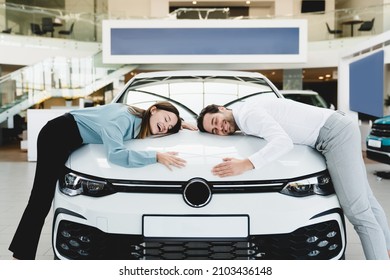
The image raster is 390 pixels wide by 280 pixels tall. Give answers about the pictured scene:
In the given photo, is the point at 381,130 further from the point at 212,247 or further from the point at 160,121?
the point at 212,247

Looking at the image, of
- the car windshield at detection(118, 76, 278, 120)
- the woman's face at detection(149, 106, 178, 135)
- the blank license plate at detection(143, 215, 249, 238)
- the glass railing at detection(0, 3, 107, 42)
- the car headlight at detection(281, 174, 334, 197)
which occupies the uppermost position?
the glass railing at detection(0, 3, 107, 42)

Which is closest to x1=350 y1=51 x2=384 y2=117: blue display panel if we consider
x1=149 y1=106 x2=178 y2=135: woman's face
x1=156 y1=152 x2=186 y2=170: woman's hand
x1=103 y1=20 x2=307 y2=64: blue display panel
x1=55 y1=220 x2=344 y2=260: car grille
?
x1=103 y1=20 x2=307 y2=64: blue display panel

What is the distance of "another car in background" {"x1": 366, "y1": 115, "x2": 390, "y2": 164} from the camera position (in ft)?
18.2

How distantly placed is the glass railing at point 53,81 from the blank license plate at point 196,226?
1246 centimetres

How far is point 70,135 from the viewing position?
6.74 feet

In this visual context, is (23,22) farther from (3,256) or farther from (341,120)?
(341,120)

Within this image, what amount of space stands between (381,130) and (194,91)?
12.2ft

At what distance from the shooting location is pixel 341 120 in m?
2.06

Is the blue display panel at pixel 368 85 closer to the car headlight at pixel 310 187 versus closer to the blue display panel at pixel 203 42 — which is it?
the blue display panel at pixel 203 42

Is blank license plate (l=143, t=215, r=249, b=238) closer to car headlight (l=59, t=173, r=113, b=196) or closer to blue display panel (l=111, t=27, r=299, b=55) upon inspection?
car headlight (l=59, t=173, r=113, b=196)

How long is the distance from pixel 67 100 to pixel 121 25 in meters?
3.20

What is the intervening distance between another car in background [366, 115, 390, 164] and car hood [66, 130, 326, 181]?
4.03 metres

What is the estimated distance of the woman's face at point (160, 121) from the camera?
2.10m
